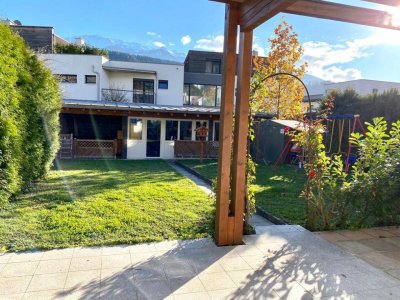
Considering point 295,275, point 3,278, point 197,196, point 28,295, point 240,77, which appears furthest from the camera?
point 197,196

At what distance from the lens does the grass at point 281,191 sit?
550 centimetres

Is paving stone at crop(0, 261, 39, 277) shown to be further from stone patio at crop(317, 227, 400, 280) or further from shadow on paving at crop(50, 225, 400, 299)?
stone patio at crop(317, 227, 400, 280)

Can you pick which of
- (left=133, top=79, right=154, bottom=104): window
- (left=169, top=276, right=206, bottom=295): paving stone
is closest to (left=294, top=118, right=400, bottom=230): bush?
(left=169, top=276, right=206, bottom=295): paving stone

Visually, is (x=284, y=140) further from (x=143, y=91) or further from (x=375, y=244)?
(x=143, y=91)

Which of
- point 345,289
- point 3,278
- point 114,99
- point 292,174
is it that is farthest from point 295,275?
point 114,99

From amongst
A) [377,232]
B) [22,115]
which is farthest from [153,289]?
[22,115]

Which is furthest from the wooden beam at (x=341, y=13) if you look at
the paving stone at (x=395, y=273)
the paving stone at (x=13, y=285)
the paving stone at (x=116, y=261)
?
the paving stone at (x=13, y=285)

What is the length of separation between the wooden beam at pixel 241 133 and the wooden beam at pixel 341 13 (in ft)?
2.09

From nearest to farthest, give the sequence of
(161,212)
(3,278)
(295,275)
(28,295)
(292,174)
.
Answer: (28,295) < (3,278) < (295,275) < (161,212) < (292,174)

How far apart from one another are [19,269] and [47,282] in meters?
0.46

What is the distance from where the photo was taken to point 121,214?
194 inches

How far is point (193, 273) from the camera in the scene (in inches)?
119

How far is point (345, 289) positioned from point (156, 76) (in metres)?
19.5

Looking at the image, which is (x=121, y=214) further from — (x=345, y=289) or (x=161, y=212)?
(x=345, y=289)
